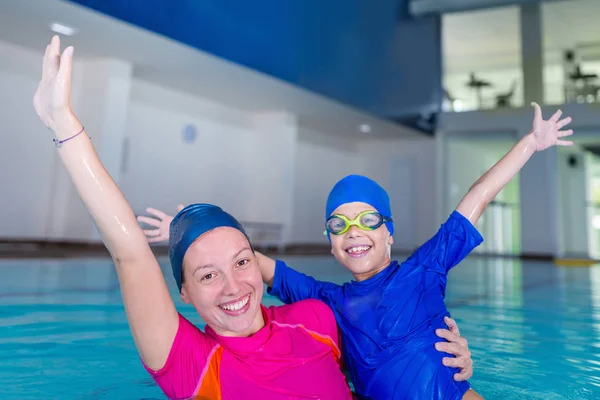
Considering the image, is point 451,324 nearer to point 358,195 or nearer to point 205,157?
point 358,195

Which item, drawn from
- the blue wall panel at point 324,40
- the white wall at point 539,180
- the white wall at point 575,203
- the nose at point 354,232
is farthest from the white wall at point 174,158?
the nose at point 354,232

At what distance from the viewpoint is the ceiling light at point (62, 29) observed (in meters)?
6.48

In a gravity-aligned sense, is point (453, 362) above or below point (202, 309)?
below

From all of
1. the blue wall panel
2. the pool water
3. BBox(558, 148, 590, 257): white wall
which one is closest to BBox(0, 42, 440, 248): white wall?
the blue wall panel

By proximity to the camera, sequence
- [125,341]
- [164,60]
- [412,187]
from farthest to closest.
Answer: [412,187] < [164,60] < [125,341]

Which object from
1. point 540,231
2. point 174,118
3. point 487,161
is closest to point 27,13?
point 174,118

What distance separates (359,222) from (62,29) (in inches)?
253

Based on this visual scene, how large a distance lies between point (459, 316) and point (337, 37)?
25.2 feet

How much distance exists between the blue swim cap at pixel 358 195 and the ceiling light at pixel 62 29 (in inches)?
241

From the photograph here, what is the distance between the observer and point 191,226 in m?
1.24

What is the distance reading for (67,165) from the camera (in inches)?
38.8

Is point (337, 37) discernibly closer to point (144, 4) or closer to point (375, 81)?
point (375, 81)

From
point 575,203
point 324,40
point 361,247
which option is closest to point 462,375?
point 361,247

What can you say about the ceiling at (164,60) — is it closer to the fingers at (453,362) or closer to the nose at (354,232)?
the nose at (354,232)
